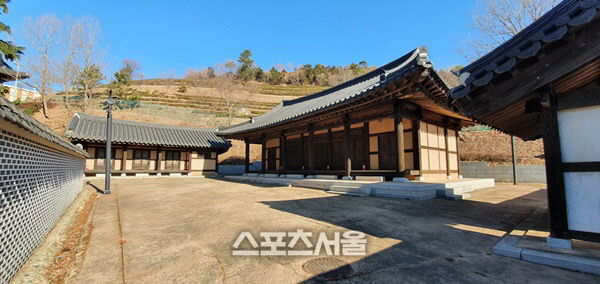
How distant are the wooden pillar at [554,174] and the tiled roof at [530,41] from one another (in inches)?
27.6

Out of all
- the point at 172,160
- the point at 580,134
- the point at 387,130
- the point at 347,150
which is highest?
the point at 387,130

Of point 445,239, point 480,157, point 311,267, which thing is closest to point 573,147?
point 445,239

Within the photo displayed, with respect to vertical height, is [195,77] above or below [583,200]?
above

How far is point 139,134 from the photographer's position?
20609mm

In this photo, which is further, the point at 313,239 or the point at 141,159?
the point at 141,159

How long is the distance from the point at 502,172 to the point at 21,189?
66.0ft

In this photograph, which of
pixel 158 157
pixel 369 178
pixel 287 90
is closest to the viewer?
pixel 369 178

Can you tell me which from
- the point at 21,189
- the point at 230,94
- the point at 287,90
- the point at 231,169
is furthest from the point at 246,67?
the point at 21,189

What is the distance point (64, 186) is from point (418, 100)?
36.4ft

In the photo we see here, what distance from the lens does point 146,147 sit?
20344 mm

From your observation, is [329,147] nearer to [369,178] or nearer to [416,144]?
[369,178]

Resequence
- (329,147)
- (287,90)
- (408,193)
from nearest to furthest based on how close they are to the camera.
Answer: (408,193) → (329,147) → (287,90)

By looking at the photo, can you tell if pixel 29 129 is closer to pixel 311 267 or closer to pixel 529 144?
pixel 311 267

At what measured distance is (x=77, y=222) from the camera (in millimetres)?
5551
